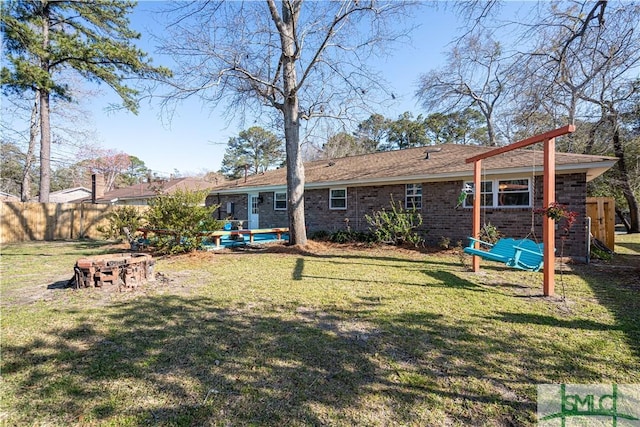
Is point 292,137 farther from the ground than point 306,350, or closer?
farther from the ground

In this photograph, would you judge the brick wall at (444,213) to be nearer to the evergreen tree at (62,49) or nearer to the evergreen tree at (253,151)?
the evergreen tree at (62,49)

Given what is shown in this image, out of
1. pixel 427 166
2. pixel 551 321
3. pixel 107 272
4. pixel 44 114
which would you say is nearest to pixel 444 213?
pixel 427 166

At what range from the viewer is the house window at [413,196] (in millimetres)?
11805

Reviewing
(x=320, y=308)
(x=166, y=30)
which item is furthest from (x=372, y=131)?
(x=320, y=308)

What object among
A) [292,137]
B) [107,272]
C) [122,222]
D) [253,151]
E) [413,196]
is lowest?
[107,272]

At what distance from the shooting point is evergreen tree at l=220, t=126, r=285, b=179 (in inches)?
1603

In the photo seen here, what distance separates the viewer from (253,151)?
4191cm

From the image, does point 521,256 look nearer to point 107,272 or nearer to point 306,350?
point 306,350

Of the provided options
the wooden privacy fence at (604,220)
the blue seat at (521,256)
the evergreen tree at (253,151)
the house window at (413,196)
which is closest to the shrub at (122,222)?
the house window at (413,196)

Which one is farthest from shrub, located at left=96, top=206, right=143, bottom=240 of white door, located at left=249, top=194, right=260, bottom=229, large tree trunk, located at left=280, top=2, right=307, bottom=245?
white door, located at left=249, top=194, right=260, bottom=229

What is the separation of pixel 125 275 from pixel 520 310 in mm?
6503

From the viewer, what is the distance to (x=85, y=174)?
133 ft

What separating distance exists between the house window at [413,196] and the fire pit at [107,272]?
9291 mm

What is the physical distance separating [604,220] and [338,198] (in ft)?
32.3
